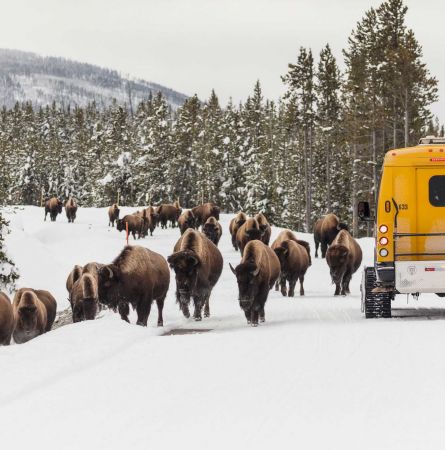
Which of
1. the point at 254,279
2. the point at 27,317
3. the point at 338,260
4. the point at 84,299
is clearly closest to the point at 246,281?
the point at 254,279

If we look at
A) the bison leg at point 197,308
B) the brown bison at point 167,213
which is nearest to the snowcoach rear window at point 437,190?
the bison leg at point 197,308

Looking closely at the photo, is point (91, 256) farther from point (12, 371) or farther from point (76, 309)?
point (12, 371)

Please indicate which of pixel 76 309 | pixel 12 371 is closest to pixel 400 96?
pixel 76 309

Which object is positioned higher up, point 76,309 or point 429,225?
point 429,225

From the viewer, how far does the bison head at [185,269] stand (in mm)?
13609

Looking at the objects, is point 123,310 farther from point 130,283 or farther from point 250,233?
point 250,233

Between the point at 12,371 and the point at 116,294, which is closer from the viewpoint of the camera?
the point at 12,371

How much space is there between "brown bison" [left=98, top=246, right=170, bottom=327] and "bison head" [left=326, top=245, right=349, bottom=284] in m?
6.25

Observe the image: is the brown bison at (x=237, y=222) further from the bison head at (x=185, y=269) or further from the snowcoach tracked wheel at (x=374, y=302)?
the snowcoach tracked wheel at (x=374, y=302)

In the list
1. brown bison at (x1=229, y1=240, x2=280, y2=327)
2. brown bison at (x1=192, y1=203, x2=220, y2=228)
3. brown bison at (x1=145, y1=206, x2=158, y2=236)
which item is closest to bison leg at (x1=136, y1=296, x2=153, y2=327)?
brown bison at (x1=229, y1=240, x2=280, y2=327)

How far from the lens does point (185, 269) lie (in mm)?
A: 13703

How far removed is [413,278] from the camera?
39.4 feet

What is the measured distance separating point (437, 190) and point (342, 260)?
6750 mm

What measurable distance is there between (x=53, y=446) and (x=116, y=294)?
784cm
